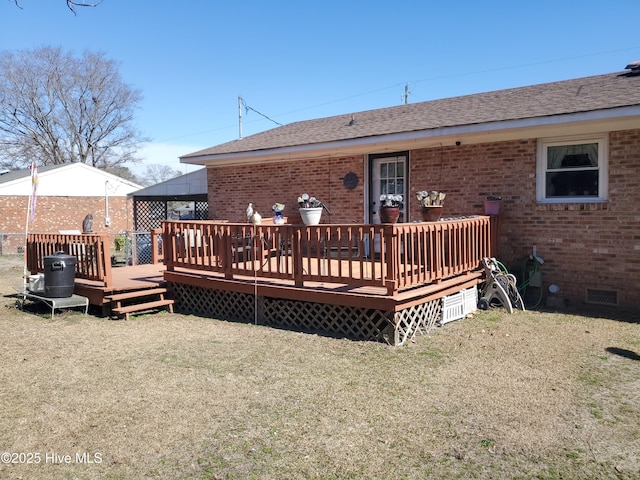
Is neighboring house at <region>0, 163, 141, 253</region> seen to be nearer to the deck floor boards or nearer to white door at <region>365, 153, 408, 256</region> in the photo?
the deck floor boards

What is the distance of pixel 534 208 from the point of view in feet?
25.4

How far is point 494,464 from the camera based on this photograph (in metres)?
3.01

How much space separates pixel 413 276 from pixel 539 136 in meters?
3.60

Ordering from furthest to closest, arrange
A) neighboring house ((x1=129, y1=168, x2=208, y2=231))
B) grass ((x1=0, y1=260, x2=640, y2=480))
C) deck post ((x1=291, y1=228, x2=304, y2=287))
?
1. neighboring house ((x1=129, y1=168, x2=208, y2=231))
2. deck post ((x1=291, y1=228, x2=304, y2=287))
3. grass ((x1=0, y1=260, x2=640, y2=480))

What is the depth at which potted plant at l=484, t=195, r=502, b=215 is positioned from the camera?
25.6 feet

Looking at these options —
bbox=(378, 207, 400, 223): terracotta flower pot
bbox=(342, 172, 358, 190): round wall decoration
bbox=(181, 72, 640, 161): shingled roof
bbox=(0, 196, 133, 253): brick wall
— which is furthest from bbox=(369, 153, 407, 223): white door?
bbox=(0, 196, 133, 253): brick wall

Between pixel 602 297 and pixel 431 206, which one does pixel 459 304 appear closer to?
pixel 431 206

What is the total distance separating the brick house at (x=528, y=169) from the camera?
7.02 metres

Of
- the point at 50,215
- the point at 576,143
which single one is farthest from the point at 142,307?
the point at 50,215

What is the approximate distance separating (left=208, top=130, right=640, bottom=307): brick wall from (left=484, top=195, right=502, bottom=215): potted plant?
0.26 meters

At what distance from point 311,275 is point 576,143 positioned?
184 inches

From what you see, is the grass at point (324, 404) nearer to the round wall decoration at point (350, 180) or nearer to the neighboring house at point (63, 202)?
the round wall decoration at point (350, 180)

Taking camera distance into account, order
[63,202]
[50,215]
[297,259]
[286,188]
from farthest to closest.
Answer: [63,202] → [50,215] → [286,188] → [297,259]

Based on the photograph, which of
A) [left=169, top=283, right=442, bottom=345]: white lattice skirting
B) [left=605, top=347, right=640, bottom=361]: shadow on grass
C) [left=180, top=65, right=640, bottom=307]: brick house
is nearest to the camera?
[left=605, top=347, right=640, bottom=361]: shadow on grass
